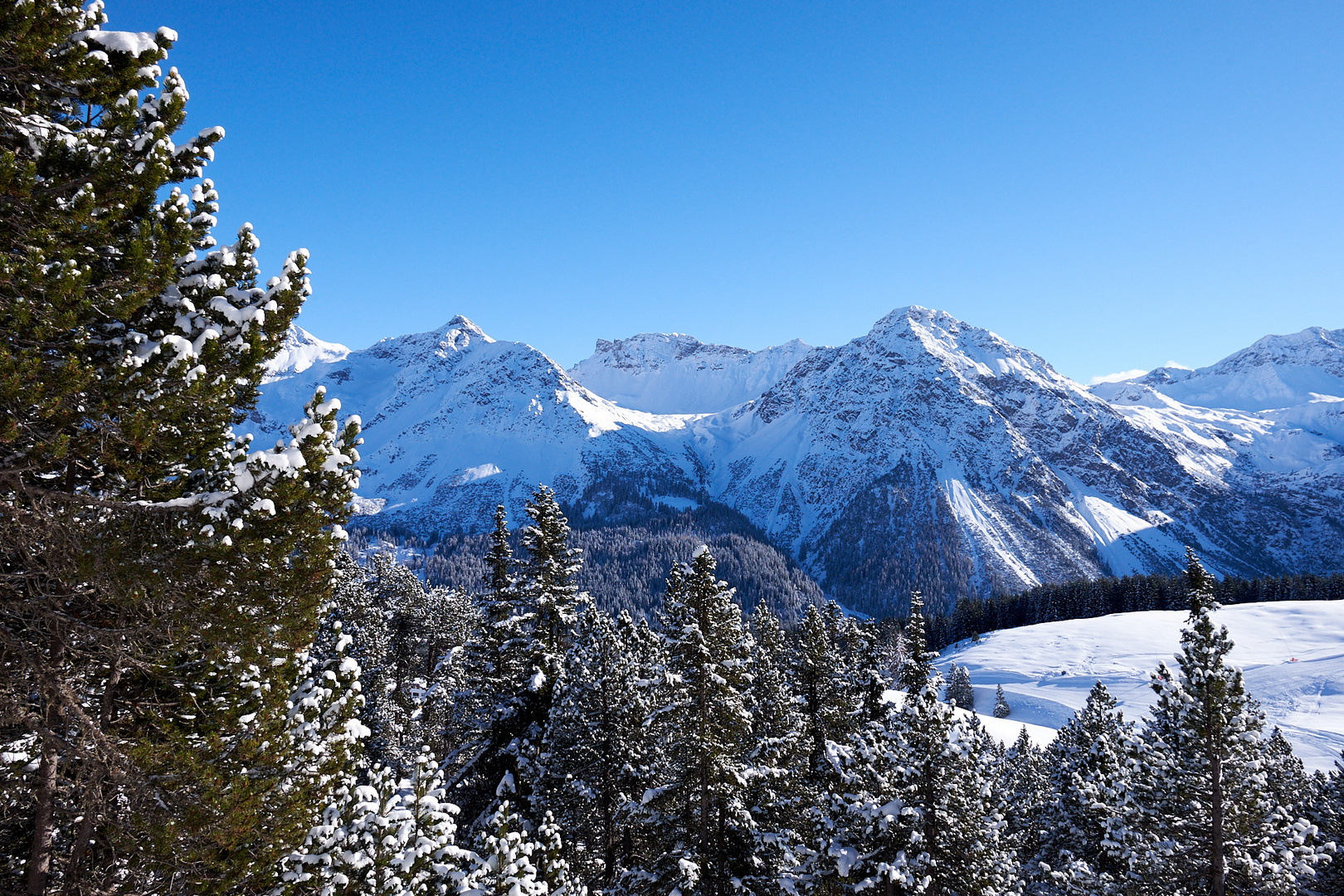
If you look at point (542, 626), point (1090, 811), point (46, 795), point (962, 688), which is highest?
point (46, 795)

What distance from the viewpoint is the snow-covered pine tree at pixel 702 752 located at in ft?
62.9

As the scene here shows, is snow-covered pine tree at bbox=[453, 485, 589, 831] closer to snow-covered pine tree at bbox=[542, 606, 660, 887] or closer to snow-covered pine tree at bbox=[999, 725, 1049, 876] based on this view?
snow-covered pine tree at bbox=[542, 606, 660, 887]

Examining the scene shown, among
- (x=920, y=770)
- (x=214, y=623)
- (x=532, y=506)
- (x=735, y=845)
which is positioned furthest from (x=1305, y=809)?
(x=214, y=623)

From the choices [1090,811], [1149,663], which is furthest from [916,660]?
[1149,663]

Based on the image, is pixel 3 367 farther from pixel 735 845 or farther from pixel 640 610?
pixel 640 610

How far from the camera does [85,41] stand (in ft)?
20.0

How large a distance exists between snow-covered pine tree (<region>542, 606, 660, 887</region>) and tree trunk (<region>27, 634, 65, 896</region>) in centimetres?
1784

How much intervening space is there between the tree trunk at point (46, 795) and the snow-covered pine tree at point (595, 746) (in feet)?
58.5

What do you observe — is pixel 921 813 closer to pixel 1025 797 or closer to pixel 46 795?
pixel 46 795

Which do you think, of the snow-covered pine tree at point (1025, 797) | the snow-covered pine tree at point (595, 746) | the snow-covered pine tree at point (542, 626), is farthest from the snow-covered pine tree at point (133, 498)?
the snow-covered pine tree at point (1025, 797)

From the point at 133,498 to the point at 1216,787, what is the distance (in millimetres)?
28008

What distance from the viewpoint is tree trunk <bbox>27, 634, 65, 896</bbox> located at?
227 inches

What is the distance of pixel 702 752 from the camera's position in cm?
1908

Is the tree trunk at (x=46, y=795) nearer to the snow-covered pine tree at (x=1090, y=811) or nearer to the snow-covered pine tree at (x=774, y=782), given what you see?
the snow-covered pine tree at (x=774, y=782)
